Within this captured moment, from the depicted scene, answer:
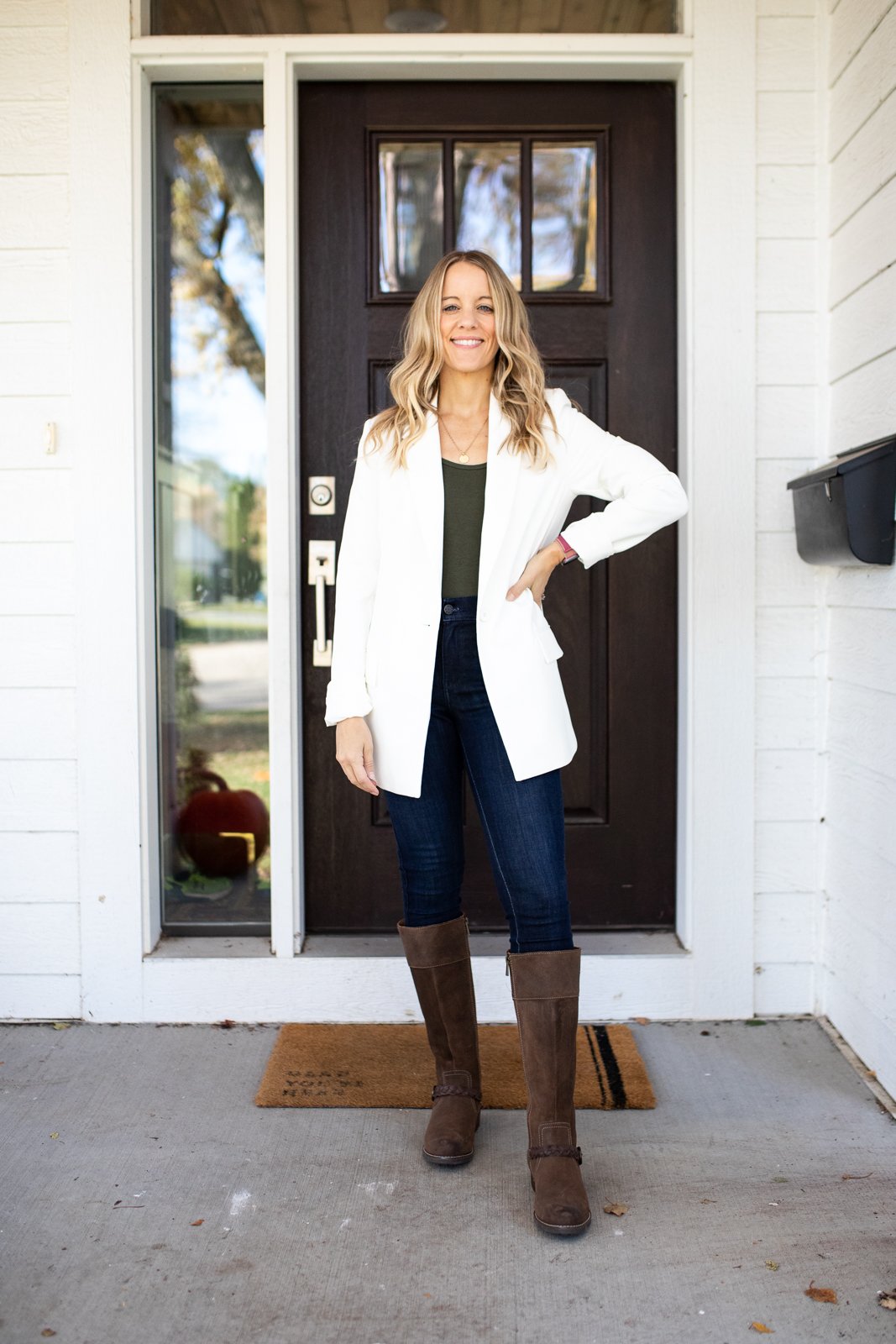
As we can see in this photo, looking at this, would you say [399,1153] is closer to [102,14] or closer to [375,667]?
[375,667]

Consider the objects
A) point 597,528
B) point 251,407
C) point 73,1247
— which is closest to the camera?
point 73,1247

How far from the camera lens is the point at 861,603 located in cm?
247

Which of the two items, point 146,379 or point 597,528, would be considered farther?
point 146,379

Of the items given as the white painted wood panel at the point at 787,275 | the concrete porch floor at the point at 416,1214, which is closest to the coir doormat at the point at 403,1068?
the concrete porch floor at the point at 416,1214

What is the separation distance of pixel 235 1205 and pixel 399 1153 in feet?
1.08

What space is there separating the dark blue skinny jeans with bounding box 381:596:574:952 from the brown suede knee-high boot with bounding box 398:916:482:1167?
145 millimetres

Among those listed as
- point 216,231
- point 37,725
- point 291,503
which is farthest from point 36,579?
point 216,231

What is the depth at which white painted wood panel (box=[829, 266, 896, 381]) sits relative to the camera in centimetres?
231

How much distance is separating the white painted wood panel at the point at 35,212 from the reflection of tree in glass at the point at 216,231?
0.29m

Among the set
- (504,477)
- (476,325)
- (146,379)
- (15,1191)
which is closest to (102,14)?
(146,379)

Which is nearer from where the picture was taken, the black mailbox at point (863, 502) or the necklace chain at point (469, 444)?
the necklace chain at point (469, 444)

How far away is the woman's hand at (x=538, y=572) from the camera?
1980 mm

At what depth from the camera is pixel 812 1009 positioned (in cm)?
274

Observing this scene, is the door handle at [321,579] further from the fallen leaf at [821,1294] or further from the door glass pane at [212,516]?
the fallen leaf at [821,1294]
